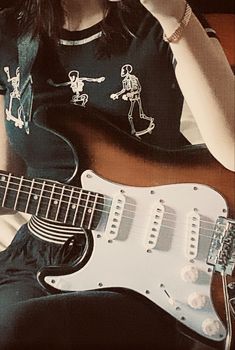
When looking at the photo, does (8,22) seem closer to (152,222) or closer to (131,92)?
(131,92)

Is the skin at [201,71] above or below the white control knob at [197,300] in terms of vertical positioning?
above

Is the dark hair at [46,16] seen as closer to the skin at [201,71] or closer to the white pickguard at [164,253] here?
the skin at [201,71]

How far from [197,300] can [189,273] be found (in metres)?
0.04

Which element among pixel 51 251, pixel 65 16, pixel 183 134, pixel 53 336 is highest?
pixel 65 16

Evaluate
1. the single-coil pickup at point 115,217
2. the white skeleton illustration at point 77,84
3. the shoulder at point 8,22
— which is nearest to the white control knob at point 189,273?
the single-coil pickup at point 115,217

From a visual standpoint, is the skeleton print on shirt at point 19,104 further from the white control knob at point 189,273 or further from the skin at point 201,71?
the white control knob at point 189,273

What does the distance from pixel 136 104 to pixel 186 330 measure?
1.02 ft

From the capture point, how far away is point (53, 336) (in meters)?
1.02

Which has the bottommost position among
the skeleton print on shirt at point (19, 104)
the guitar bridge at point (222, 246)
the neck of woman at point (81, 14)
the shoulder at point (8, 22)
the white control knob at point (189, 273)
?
the white control knob at point (189, 273)

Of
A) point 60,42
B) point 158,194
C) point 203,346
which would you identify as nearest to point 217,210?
point 158,194

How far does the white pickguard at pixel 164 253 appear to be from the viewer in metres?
1.02

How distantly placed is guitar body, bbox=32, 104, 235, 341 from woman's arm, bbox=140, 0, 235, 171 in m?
0.04

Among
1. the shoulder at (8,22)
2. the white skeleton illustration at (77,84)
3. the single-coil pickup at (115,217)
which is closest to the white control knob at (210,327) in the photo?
the single-coil pickup at (115,217)

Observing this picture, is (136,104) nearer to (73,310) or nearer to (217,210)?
(217,210)
